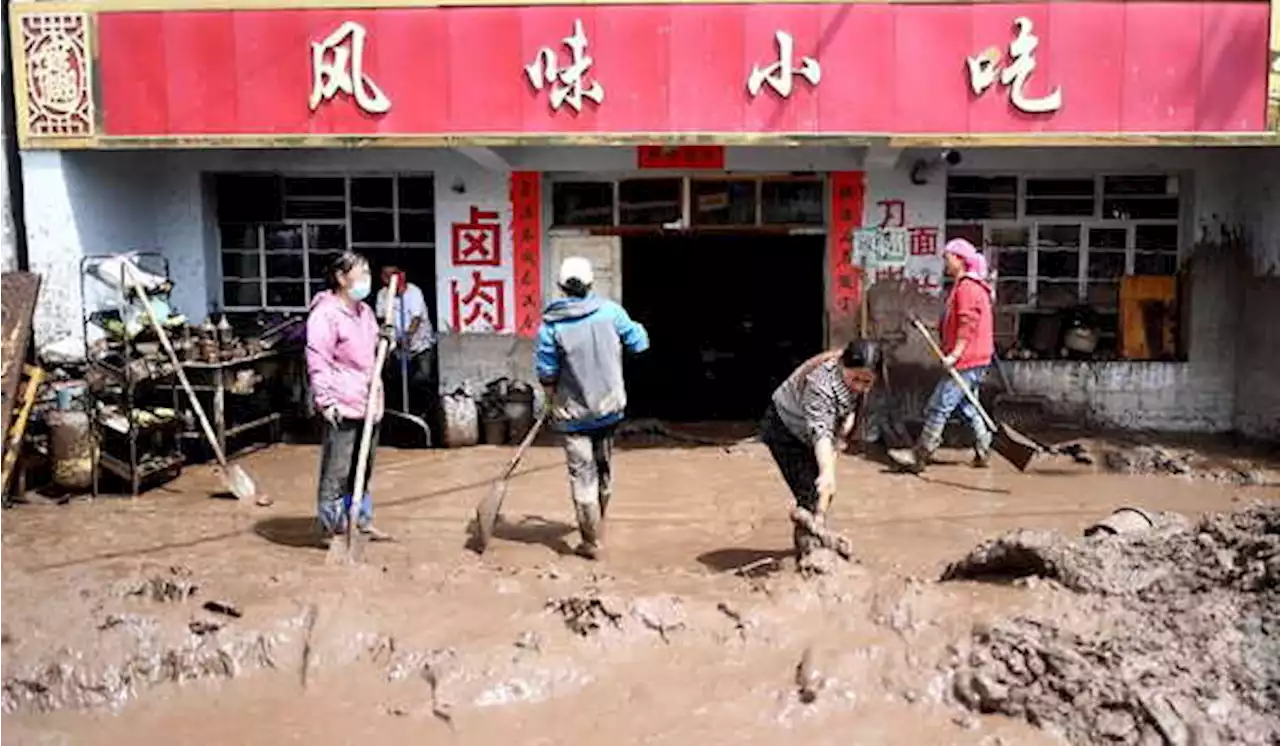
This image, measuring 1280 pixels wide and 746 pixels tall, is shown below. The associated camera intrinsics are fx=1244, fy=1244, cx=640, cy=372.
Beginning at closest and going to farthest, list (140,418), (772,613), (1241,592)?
1. (1241,592)
2. (772,613)
3. (140,418)

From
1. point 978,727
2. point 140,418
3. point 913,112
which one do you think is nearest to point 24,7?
point 140,418

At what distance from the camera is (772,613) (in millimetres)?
5879

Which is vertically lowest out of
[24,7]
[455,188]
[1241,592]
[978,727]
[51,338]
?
[978,727]

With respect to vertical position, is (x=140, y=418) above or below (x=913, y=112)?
below

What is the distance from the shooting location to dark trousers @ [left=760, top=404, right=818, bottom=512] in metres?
7.01

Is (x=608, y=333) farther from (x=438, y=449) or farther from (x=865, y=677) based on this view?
(x=438, y=449)

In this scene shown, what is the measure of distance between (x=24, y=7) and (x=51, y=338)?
278 cm

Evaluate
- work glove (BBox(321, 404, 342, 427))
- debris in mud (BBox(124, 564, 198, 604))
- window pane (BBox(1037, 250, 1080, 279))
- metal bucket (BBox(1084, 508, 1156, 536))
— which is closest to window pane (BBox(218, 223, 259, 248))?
work glove (BBox(321, 404, 342, 427))

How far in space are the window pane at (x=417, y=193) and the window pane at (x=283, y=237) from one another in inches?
43.9

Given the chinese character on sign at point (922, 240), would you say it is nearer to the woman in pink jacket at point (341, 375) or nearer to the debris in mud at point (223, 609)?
the woman in pink jacket at point (341, 375)

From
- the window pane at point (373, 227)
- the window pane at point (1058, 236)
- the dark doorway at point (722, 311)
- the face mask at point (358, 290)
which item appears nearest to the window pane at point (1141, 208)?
the window pane at point (1058, 236)

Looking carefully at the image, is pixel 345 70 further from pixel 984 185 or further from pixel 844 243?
pixel 984 185

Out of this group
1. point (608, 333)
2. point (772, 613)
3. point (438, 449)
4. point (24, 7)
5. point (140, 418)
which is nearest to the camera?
point (772, 613)

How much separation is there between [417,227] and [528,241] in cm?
122
